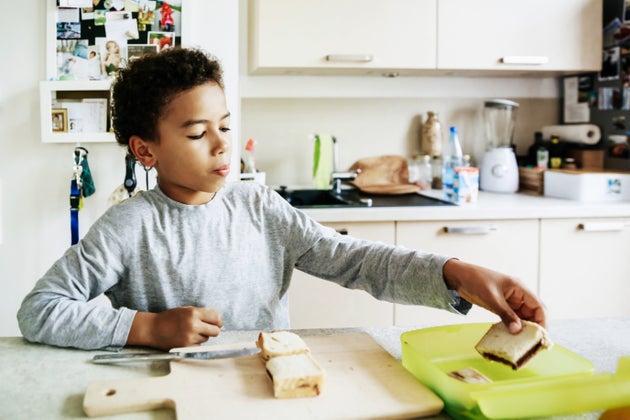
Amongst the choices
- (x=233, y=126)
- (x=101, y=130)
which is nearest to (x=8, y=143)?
(x=101, y=130)

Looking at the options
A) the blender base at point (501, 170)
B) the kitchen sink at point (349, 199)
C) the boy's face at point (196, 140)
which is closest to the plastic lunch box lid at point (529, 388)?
the boy's face at point (196, 140)

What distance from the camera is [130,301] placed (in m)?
1.30

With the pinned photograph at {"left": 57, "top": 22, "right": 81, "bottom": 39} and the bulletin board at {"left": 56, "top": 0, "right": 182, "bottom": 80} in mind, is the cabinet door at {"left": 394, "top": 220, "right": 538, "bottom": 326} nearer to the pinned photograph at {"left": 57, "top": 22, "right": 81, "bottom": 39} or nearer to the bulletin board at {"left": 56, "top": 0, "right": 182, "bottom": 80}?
the bulletin board at {"left": 56, "top": 0, "right": 182, "bottom": 80}

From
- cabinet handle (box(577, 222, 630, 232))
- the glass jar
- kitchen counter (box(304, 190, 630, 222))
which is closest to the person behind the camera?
kitchen counter (box(304, 190, 630, 222))

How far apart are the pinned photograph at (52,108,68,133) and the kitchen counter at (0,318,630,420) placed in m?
1.26

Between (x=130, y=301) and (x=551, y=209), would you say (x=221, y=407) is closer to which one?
(x=130, y=301)

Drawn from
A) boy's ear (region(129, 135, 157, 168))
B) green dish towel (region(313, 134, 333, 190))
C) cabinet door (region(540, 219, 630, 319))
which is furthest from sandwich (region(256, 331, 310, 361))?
green dish towel (region(313, 134, 333, 190))

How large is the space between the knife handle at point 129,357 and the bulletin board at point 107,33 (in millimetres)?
1435

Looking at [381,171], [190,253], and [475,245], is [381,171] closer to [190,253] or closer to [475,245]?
[475,245]

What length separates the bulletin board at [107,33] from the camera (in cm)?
220

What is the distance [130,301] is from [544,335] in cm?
77

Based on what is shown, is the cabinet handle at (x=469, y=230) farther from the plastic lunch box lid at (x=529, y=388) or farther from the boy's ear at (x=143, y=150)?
the plastic lunch box lid at (x=529, y=388)

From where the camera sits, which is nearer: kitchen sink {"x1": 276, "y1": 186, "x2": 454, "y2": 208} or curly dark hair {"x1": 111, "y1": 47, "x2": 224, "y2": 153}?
curly dark hair {"x1": 111, "y1": 47, "x2": 224, "y2": 153}

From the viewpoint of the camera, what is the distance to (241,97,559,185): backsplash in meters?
2.91
